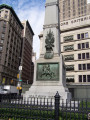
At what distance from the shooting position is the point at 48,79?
1361cm

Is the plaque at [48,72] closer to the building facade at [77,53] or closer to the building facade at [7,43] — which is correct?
the building facade at [77,53]

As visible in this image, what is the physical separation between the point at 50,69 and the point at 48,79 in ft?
3.66

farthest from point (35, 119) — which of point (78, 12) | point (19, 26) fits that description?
point (78, 12)

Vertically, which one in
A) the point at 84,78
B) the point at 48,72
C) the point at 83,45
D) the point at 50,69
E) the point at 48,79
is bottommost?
the point at 84,78

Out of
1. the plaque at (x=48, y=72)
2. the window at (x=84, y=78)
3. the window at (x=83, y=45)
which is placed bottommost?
the window at (x=84, y=78)

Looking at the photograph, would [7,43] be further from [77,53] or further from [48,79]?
[48,79]

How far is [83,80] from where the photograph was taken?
37125 millimetres

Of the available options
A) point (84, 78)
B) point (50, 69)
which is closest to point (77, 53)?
point (84, 78)

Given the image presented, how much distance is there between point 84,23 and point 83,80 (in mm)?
18314

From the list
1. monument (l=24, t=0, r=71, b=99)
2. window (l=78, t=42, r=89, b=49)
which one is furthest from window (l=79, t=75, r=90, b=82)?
monument (l=24, t=0, r=71, b=99)

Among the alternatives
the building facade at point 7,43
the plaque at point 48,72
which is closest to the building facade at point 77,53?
the plaque at point 48,72

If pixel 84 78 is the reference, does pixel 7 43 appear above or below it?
above

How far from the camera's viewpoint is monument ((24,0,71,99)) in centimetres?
1267

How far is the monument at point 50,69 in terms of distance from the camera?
12.7 m
